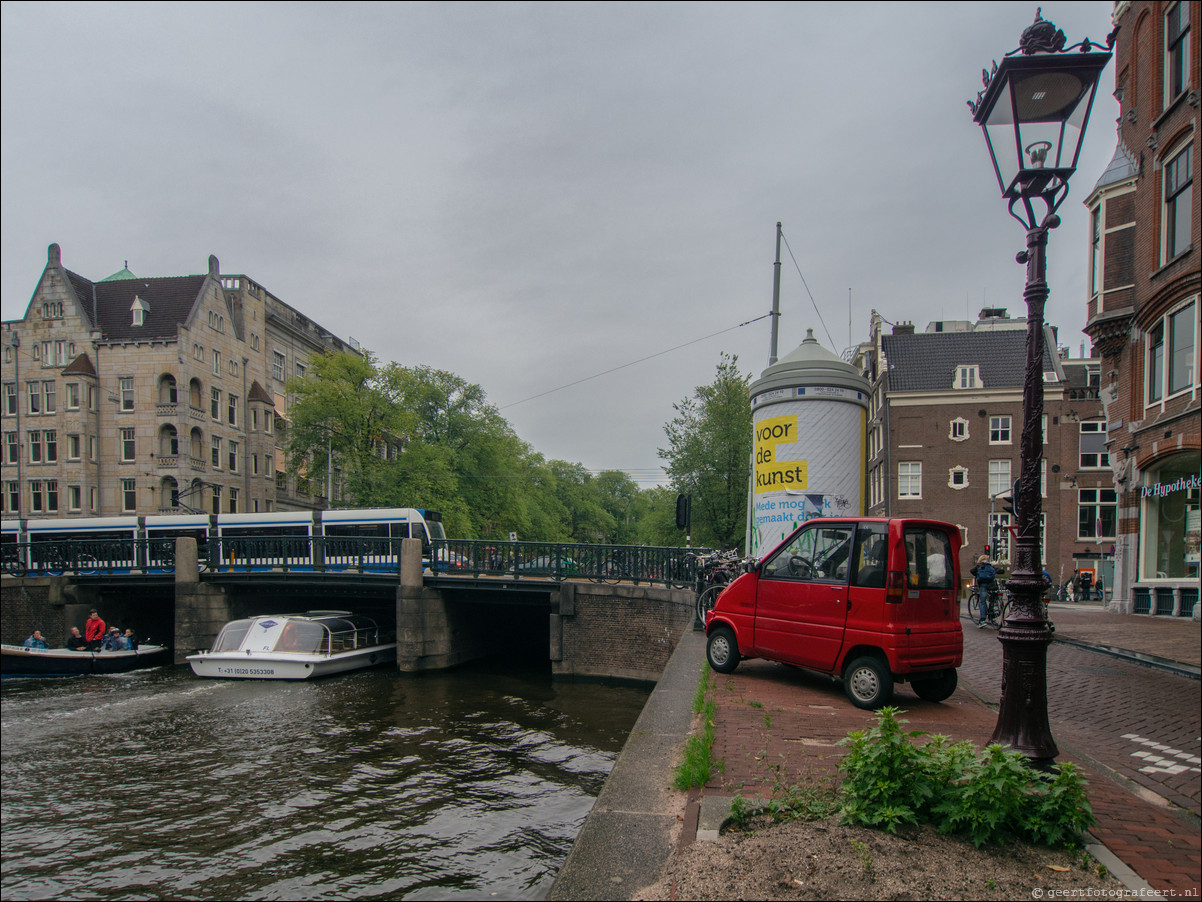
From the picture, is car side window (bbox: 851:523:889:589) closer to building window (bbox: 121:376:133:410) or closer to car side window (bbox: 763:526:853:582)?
car side window (bbox: 763:526:853:582)

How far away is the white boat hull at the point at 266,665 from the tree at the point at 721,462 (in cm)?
1725

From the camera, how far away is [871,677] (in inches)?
297

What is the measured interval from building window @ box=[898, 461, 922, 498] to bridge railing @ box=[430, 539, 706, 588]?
1036 inches

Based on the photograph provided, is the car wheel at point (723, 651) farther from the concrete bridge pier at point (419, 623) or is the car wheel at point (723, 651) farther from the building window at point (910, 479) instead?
the building window at point (910, 479)

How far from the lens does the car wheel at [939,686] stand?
8.13 meters

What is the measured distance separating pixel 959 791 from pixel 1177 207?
15.4ft

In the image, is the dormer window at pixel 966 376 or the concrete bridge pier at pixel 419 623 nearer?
the concrete bridge pier at pixel 419 623

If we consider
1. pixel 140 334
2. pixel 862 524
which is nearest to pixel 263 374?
pixel 140 334

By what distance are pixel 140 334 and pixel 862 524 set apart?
50.2 metres

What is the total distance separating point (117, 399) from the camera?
45281 millimetres

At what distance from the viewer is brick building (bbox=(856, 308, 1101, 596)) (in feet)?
135

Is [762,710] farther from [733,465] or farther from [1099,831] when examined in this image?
[733,465]

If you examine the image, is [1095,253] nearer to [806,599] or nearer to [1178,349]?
[1178,349]

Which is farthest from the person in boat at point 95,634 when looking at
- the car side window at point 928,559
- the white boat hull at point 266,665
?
the car side window at point 928,559
